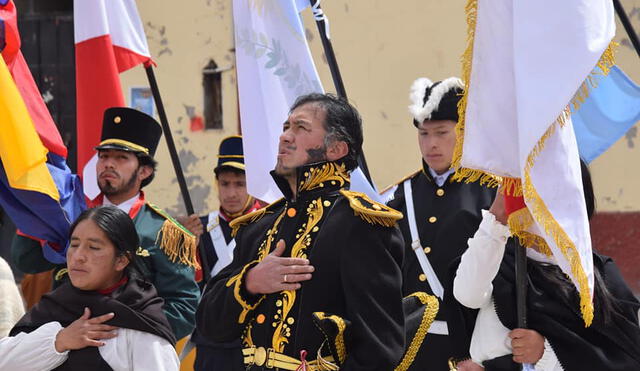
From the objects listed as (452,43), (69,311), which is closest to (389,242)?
(69,311)

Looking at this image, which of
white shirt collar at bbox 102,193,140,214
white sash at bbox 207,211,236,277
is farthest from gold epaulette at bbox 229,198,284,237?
white sash at bbox 207,211,236,277

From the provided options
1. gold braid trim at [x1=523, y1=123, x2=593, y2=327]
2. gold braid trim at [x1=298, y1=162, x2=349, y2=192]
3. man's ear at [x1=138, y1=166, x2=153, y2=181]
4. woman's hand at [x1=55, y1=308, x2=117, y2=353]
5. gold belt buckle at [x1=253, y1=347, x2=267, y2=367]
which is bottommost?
gold belt buckle at [x1=253, y1=347, x2=267, y2=367]

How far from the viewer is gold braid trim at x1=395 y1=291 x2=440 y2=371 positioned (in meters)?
4.48

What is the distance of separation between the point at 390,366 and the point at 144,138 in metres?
2.46

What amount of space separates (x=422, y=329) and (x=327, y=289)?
0.83m

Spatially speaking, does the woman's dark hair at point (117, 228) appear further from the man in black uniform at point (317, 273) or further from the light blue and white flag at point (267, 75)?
the light blue and white flag at point (267, 75)

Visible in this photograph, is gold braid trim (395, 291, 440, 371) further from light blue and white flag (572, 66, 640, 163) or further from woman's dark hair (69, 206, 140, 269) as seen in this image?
light blue and white flag (572, 66, 640, 163)

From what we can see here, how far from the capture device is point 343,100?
164 inches

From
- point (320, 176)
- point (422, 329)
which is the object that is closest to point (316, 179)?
point (320, 176)

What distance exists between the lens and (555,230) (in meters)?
3.47

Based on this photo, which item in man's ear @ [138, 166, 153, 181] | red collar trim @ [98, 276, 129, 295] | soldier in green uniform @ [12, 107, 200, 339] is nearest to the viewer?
red collar trim @ [98, 276, 129, 295]

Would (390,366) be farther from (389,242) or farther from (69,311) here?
(69,311)

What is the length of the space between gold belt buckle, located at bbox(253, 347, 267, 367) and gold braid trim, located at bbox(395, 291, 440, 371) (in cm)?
83

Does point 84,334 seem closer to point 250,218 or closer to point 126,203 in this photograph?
point 250,218
